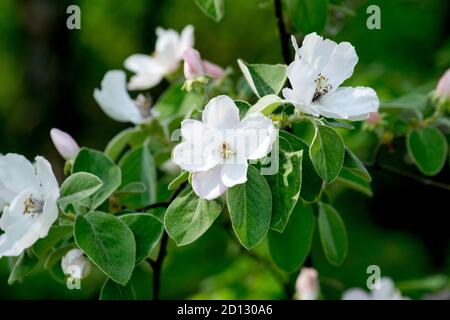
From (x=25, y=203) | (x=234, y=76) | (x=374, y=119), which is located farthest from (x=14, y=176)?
(x=234, y=76)

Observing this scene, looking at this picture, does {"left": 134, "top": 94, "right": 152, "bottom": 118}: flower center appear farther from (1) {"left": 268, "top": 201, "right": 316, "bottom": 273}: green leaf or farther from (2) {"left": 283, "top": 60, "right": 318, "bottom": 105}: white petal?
(2) {"left": 283, "top": 60, "right": 318, "bottom": 105}: white petal

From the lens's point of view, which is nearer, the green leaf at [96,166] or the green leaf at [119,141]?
the green leaf at [96,166]

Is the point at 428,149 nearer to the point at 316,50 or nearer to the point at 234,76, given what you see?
the point at 316,50

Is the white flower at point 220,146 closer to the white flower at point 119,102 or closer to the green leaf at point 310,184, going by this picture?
the green leaf at point 310,184

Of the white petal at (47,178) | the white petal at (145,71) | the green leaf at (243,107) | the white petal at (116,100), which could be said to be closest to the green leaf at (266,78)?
the green leaf at (243,107)

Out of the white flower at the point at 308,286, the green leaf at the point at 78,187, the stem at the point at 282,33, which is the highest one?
the stem at the point at 282,33
